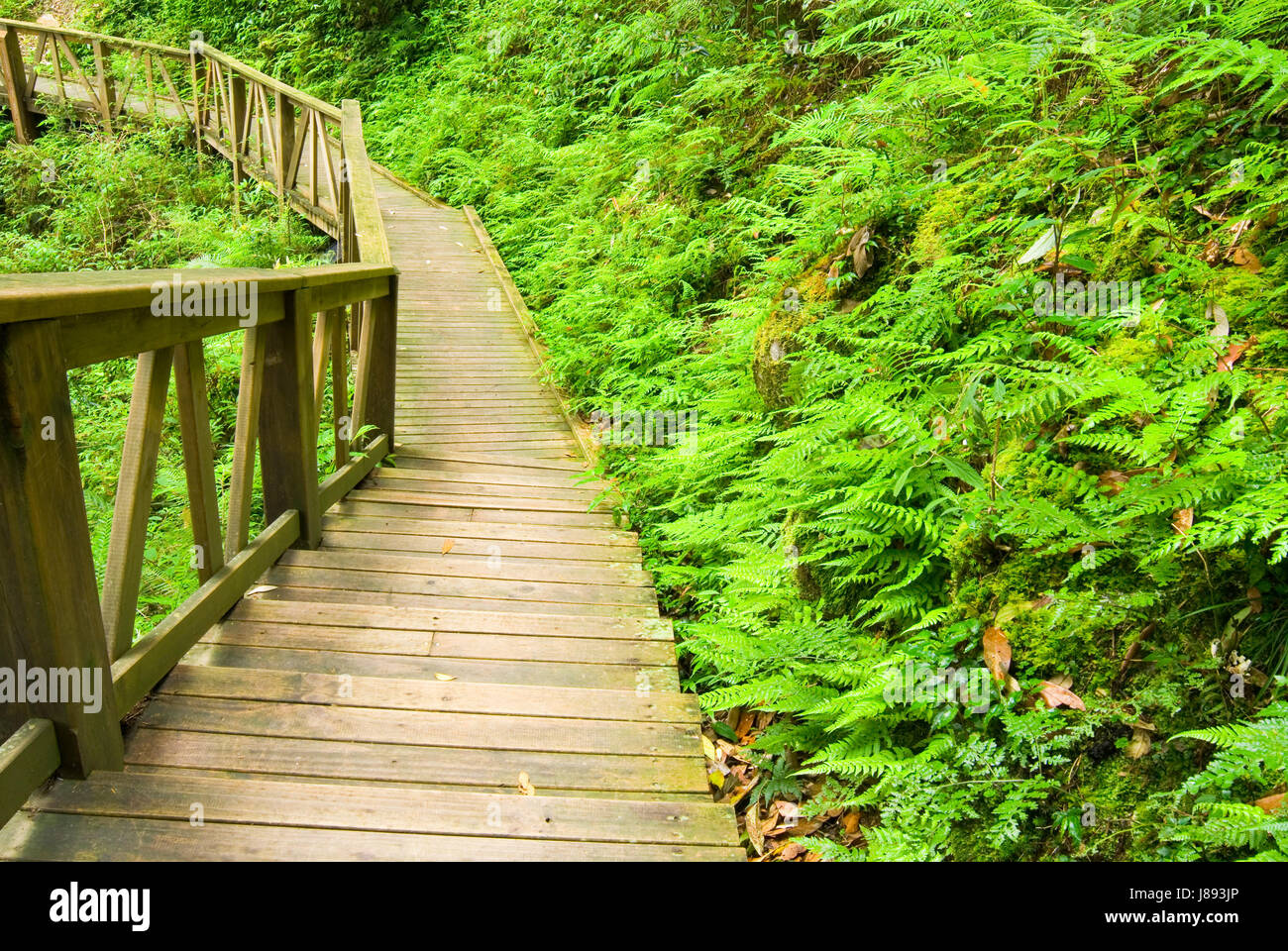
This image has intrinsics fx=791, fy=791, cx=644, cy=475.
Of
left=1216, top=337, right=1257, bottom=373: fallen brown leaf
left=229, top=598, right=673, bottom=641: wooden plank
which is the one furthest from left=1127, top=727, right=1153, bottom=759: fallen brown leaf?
left=229, top=598, right=673, bottom=641: wooden plank

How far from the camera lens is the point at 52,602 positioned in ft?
6.42

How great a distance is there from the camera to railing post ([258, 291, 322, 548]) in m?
3.48

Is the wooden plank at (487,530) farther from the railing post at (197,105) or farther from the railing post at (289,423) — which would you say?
the railing post at (197,105)

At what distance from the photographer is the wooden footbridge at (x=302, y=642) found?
1997 millimetres

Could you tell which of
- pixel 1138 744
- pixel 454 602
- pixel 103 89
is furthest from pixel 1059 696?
pixel 103 89

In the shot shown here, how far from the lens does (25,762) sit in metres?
2.00

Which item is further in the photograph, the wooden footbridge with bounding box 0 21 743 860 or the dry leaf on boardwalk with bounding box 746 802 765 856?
the dry leaf on boardwalk with bounding box 746 802 765 856

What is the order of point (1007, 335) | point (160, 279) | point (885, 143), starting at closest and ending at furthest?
point (160, 279)
point (1007, 335)
point (885, 143)

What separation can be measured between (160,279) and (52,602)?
3.09 ft

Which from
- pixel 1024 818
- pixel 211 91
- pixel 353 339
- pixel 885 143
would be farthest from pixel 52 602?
pixel 211 91

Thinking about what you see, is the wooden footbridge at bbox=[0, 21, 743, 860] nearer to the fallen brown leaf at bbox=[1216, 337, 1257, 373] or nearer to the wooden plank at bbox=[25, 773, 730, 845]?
the wooden plank at bbox=[25, 773, 730, 845]

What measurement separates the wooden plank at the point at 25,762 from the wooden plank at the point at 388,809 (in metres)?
0.08

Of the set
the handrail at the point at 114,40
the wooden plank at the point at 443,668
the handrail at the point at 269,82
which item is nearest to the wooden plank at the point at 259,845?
the wooden plank at the point at 443,668
